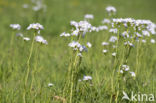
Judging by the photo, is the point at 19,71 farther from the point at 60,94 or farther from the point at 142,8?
the point at 142,8

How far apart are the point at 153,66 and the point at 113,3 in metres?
9.79

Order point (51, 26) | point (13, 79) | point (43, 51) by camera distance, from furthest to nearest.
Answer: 1. point (51, 26)
2. point (43, 51)
3. point (13, 79)

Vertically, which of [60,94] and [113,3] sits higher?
[113,3]

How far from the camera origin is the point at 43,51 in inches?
171

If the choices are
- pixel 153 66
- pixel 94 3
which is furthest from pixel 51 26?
Answer: pixel 94 3

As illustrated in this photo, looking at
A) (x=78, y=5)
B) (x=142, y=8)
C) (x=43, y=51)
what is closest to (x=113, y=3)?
(x=142, y=8)

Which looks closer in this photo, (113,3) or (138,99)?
(138,99)

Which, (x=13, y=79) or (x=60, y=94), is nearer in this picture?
(x=60, y=94)

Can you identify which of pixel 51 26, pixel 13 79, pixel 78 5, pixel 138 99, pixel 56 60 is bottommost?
pixel 138 99

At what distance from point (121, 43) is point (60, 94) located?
81cm

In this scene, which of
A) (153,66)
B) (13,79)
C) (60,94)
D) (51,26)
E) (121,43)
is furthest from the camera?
(51,26)

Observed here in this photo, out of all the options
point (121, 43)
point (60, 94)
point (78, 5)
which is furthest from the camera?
point (78, 5)

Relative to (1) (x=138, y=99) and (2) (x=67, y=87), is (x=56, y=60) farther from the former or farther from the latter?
(1) (x=138, y=99)

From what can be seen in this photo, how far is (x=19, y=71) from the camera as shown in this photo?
2977 mm
